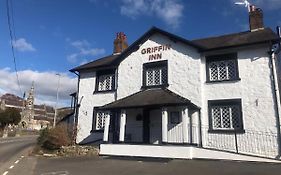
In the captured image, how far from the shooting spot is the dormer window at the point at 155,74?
19062 mm

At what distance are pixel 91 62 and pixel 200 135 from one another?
1269 cm

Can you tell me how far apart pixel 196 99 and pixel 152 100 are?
2847mm

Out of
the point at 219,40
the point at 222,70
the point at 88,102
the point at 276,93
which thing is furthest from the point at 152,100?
the point at 88,102

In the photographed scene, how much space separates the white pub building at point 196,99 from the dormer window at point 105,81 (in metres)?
0.49

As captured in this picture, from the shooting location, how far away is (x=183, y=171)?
35.6ft

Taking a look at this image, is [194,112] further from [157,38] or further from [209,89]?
[157,38]

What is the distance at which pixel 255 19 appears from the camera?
19219mm

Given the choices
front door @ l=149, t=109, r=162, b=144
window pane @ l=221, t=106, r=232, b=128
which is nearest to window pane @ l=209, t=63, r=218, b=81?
window pane @ l=221, t=106, r=232, b=128

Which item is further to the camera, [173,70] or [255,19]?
[255,19]

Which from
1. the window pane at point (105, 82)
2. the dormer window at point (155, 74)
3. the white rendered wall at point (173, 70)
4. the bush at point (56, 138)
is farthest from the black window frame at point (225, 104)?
the bush at point (56, 138)

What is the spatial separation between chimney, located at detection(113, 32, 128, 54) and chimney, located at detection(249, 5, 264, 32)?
11.1m

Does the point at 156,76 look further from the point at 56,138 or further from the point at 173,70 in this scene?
the point at 56,138

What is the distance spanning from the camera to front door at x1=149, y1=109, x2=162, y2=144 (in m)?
18.2

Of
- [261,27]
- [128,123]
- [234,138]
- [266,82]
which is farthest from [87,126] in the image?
[261,27]
